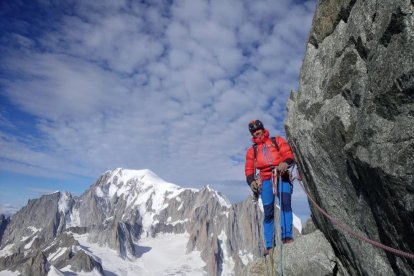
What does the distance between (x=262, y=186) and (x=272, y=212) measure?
1.06 metres

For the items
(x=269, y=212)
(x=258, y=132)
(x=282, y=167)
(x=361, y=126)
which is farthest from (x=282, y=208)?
(x=361, y=126)

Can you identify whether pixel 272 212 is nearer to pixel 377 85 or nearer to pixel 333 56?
pixel 333 56

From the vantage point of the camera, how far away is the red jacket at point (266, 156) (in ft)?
44.4

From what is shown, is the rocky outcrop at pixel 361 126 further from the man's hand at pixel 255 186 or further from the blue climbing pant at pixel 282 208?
the man's hand at pixel 255 186

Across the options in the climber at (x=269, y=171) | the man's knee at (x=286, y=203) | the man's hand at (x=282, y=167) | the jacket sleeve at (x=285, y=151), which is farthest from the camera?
the jacket sleeve at (x=285, y=151)

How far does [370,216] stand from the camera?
8.26 metres

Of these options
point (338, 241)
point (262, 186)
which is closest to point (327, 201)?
point (338, 241)

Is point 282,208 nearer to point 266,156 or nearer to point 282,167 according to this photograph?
point 282,167

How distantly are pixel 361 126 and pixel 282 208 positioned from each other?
232 inches

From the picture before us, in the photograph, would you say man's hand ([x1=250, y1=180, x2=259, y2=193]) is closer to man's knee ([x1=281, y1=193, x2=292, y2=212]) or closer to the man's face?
man's knee ([x1=281, y1=193, x2=292, y2=212])

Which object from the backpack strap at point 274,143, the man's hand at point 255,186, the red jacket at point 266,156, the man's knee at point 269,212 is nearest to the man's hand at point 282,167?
the red jacket at point 266,156

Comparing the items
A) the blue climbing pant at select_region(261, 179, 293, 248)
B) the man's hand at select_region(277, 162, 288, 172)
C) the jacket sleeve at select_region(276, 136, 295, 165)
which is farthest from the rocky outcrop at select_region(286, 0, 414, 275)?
the blue climbing pant at select_region(261, 179, 293, 248)

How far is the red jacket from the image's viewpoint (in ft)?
44.4

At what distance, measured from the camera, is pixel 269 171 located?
13.6 meters
